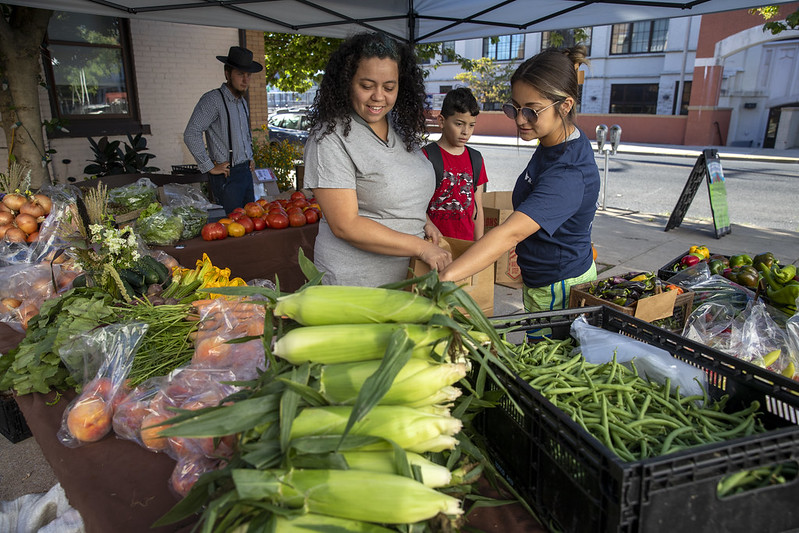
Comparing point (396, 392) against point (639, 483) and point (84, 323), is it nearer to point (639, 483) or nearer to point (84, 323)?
point (639, 483)

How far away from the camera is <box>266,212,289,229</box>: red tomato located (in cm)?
496

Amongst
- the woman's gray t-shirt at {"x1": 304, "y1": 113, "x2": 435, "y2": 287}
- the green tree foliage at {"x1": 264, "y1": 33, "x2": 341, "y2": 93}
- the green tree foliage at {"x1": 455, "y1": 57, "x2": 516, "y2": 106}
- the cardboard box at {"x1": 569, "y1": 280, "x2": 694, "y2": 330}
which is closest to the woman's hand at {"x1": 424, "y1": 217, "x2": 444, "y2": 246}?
the woman's gray t-shirt at {"x1": 304, "y1": 113, "x2": 435, "y2": 287}

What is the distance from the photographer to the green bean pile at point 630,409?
1.29m

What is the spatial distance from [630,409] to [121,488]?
1.54 metres

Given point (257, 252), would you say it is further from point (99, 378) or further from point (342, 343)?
point (342, 343)

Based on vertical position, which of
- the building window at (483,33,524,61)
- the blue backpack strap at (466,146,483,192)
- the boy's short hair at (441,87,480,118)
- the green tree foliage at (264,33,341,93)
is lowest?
the blue backpack strap at (466,146,483,192)

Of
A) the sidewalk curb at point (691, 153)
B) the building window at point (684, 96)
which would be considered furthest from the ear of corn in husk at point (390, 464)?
the building window at point (684, 96)

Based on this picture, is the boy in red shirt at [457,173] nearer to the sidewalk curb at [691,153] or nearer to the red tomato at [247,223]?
the red tomato at [247,223]

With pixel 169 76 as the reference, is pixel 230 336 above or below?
below

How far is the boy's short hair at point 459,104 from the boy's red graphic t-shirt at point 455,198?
0.27 metres

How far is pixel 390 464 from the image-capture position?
1054 mm

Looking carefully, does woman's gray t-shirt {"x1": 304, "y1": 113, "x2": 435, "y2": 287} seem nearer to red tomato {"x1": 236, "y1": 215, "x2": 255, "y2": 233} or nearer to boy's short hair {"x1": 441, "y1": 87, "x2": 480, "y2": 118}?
boy's short hair {"x1": 441, "y1": 87, "x2": 480, "y2": 118}

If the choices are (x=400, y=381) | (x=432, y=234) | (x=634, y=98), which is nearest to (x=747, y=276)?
(x=432, y=234)

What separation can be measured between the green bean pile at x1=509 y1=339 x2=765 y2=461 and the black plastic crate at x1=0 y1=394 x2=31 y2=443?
3013mm
